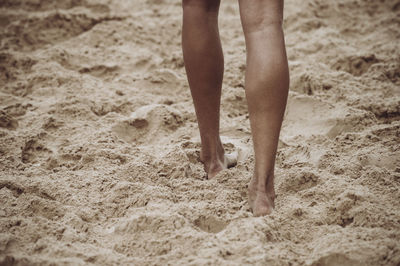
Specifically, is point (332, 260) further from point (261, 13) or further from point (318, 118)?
point (318, 118)

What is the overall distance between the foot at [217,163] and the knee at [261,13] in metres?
0.65

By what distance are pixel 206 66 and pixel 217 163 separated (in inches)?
17.2

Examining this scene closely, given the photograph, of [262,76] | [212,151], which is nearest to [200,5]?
[262,76]

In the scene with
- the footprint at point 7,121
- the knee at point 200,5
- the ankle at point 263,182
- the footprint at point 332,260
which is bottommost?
the footprint at point 7,121

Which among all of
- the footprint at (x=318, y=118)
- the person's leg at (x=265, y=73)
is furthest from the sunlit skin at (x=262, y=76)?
the footprint at (x=318, y=118)

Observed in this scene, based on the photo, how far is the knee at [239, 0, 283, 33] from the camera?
141cm

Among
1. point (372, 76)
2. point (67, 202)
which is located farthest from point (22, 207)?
point (372, 76)

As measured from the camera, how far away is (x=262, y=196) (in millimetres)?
1486

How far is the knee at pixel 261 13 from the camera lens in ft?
4.63

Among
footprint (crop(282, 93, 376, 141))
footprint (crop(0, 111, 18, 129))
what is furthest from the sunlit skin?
footprint (crop(0, 111, 18, 129))

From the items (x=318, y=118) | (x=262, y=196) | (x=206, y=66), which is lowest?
(x=318, y=118)

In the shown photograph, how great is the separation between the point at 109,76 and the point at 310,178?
1793mm

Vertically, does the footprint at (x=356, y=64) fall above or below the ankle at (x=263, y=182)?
below

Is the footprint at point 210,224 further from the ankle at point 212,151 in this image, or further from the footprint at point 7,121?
the footprint at point 7,121
